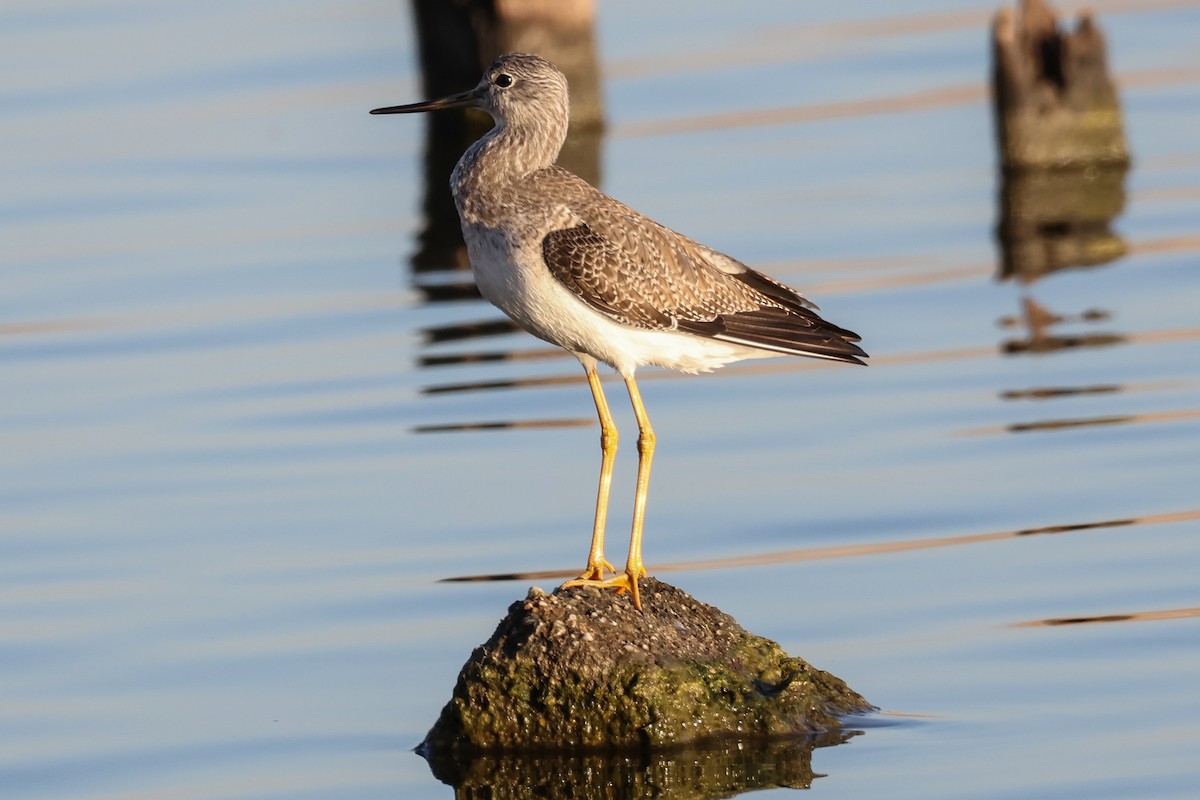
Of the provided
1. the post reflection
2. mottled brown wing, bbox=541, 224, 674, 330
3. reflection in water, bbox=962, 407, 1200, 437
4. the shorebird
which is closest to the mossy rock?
A: the shorebird

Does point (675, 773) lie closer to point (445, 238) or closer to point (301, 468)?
point (301, 468)

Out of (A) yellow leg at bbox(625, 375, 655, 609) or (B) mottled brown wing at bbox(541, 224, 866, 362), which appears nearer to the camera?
(A) yellow leg at bbox(625, 375, 655, 609)

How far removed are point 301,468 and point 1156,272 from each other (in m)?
8.80

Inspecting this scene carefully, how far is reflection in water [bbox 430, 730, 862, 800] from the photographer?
33.3 ft

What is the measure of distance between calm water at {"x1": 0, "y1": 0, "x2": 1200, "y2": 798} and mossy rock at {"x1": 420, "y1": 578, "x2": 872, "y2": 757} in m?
0.34

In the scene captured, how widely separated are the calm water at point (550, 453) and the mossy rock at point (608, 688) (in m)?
0.34

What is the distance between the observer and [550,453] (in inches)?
624

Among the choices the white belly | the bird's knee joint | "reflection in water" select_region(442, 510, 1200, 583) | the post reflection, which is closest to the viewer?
the white belly

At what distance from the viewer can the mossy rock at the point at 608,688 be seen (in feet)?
33.8

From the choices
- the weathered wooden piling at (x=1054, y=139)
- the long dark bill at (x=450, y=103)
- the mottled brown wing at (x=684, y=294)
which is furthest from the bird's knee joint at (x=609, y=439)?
the weathered wooden piling at (x=1054, y=139)

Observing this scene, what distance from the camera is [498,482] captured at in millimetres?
15203

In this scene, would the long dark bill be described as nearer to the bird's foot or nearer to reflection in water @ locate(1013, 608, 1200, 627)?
the bird's foot

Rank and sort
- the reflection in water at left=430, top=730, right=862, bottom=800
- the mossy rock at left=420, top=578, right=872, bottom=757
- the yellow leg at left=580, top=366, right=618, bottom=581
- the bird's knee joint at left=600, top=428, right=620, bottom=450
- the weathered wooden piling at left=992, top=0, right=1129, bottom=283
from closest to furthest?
the reflection in water at left=430, top=730, right=862, bottom=800 → the mossy rock at left=420, top=578, right=872, bottom=757 → the yellow leg at left=580, top=366, right=618, bottom=581 → the bird's knee joint at left=600, top=428, right=620, bottom=450 → the weathered wooden piling at left=992, top=0, right=1129, bottom=283

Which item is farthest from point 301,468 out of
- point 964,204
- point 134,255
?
point 964,204
